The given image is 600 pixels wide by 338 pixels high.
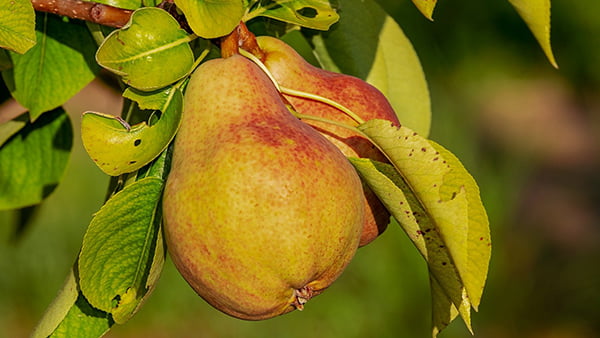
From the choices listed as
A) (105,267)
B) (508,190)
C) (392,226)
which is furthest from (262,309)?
(508,190)

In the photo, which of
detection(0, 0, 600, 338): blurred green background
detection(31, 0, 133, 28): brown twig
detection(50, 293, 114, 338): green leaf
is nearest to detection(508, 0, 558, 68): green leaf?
detection(31, 0, 133, 28): brown twig

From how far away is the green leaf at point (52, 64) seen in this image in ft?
2.89

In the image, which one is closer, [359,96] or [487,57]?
[359,96]

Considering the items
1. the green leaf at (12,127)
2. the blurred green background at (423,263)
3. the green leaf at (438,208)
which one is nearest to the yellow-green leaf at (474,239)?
the green leaf at (438,208)

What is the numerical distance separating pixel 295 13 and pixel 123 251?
258 mm

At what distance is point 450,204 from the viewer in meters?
0.65

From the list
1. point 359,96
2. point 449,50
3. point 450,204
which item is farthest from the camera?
point 449,50

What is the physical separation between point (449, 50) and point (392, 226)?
2644mm

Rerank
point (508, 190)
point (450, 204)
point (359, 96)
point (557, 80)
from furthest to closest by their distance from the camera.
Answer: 1. point (557, 80)
2. point (508, 190)
3. point (359, 96)
4. point (450, 204)

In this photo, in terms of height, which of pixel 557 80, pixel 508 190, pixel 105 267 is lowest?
pixel 557 80

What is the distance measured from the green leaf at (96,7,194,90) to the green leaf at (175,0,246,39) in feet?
0.09

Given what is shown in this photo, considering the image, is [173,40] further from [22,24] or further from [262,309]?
[262,309]

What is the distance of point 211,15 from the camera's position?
678 mm

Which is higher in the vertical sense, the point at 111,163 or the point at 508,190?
the point at 111,163
